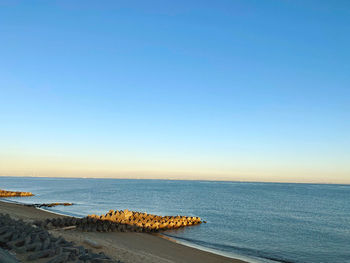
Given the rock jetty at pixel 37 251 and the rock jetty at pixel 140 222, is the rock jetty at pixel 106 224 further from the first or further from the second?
the rock jetty at pixel 37 251

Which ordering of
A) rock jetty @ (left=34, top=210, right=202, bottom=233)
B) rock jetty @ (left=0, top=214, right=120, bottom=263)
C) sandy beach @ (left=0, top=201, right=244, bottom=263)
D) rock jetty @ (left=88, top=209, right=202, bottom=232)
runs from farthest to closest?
rock jetty @ (left=88, top=209, right=202, bottom=232) < rock jetty @ (left=34, top=210, right=202, bottom=233) < sandy beach @ (left=0, top=201, right=244, bottom=263) < rock jetty @ (left=0, top=214, right=120, bottom=263)

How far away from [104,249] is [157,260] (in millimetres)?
2881

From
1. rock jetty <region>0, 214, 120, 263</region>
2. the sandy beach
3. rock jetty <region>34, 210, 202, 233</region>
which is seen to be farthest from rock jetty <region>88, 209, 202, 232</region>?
rock jetty <region>0, 214, 120, 263</region>

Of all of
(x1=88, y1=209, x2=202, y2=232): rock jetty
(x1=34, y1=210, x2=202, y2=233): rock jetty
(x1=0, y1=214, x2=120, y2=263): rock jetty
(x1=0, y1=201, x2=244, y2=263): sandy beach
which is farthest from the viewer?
(x1=88, y1=209, x2=202, y2=232): rock jetty

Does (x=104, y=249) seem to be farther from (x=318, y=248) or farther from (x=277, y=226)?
(x=277, y=226)

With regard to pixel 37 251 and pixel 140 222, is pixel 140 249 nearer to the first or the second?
pixel 140 222

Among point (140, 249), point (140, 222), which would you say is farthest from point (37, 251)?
point (140, 222)

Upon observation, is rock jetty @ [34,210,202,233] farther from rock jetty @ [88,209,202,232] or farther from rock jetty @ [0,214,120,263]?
rock jetty @ [0,214,120,263]

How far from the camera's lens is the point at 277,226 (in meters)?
31.6

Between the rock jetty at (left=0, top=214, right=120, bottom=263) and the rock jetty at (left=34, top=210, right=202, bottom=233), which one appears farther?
the rock jetty at (left=34, top=210, right=202, bottom=233)

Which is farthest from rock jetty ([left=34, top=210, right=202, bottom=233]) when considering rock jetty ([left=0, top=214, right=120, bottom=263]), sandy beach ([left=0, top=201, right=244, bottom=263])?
rock jetty ([left=0, top=214, right=120, bottom=263])

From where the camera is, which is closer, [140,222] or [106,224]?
[106,224]

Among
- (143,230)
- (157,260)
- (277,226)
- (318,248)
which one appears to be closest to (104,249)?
(157,260)

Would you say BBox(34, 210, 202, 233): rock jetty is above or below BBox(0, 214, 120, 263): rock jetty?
below
